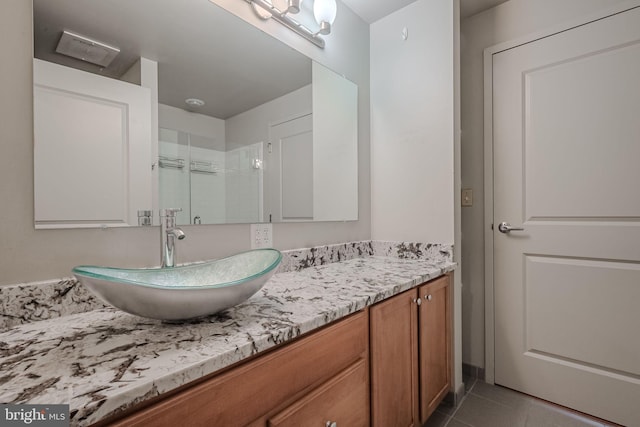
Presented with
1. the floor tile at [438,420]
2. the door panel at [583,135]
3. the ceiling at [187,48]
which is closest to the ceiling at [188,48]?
the ceiling at [187,48]

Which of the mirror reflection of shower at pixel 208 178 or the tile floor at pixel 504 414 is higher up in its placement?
the mirror reflection of shower at pixel 208 178

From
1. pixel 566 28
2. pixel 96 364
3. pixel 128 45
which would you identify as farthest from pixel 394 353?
pixel 566 28

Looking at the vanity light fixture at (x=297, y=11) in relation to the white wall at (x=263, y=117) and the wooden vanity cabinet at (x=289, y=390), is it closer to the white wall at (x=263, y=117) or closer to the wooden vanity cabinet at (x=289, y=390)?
the white wall at (x=263, y=117)

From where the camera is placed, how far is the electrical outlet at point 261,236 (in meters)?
1.26

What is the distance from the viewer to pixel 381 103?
73.3 inches

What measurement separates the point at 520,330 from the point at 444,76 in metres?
1.51

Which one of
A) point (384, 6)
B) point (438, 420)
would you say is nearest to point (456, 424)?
point (438, 420)

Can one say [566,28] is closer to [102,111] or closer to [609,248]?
[609,248]

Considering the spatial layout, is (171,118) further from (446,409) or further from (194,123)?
(446,409)

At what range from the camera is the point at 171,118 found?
3.35 feet

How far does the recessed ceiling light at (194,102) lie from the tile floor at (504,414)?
5.79ft

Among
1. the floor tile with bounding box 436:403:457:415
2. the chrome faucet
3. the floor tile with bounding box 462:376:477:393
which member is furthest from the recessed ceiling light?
the floor tile with bounding box 462:376:477:393

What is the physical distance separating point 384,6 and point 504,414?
2.34m

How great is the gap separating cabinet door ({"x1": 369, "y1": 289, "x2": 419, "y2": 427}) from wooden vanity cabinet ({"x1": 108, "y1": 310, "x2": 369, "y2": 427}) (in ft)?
0.16
